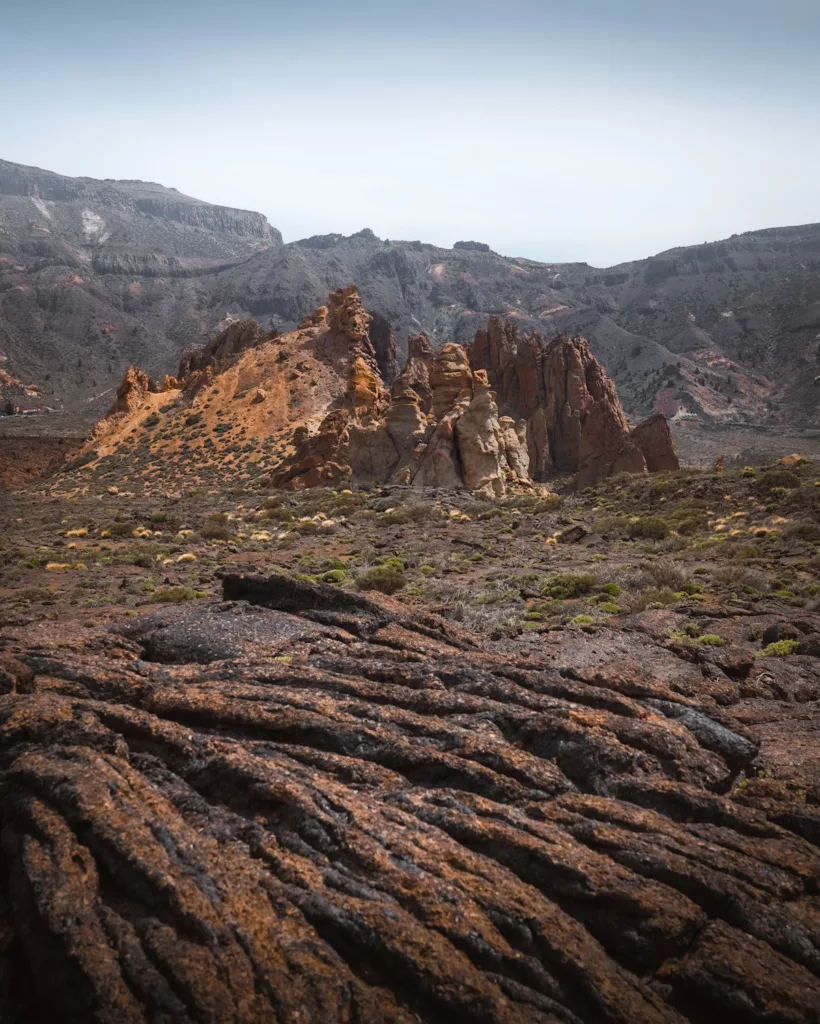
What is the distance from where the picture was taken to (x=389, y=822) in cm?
623

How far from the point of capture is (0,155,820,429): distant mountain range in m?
120

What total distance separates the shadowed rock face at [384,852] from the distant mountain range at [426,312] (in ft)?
329

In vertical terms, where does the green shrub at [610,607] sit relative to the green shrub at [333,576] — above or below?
above

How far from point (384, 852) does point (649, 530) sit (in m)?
24.6

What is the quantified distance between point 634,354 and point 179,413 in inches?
4561

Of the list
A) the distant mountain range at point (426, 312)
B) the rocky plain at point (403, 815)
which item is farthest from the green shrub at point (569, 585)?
the distant mountain range at point (426, 312)

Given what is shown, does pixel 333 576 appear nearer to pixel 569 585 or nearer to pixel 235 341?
pixel 569 585

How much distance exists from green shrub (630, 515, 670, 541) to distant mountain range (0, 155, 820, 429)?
9100 centimetres

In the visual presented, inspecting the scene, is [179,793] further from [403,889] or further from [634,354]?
[634,354]

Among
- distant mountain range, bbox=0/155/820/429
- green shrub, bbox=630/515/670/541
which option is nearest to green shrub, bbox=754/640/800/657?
green shrub, bbox=630/515/670/541

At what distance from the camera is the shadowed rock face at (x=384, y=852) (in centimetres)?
495

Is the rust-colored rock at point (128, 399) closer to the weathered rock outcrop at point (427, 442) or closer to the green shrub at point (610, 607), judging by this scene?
the weathered rock outcrop at point (427, 442)

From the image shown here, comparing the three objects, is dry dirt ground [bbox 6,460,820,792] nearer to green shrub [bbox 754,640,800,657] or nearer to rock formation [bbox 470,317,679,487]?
green shrub [bbox 754,640,800,657]

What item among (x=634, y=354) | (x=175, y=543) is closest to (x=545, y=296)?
(x=634, y=354)
